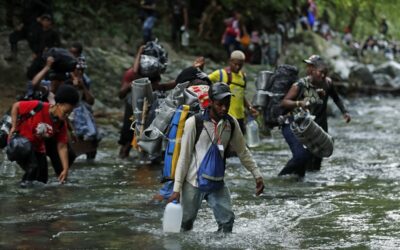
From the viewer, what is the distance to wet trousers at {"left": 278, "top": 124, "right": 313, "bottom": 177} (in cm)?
1198

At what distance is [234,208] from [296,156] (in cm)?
241

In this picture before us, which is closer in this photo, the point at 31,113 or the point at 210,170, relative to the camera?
the point at 210,170

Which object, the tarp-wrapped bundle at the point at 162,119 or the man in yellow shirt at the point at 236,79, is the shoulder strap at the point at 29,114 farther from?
the man in yellow shirt at the point at 236,79

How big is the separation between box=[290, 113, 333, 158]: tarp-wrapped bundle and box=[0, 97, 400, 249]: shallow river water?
0.52m

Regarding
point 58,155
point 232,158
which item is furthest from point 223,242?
point 232,158

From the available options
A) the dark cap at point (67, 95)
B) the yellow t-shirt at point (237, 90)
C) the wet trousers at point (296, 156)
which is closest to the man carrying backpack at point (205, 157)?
the dark cap at point (67, 95)

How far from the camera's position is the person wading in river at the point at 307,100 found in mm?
11625

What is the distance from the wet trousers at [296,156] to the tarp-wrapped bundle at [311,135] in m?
0.24

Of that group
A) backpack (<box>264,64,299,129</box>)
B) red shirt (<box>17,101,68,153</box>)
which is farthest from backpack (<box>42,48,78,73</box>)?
backpack (<box>264,64,299,129</box>)

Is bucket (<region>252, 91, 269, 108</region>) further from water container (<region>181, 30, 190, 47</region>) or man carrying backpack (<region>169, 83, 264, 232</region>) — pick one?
water container (<region>181, 30, 190, 47</region>)

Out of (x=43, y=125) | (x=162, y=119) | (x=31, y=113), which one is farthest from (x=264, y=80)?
(x=162, y=119)

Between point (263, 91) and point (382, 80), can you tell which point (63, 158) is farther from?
point (382, 80)

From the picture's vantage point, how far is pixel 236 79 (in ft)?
42.1

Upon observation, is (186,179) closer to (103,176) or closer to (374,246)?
(374,246)
